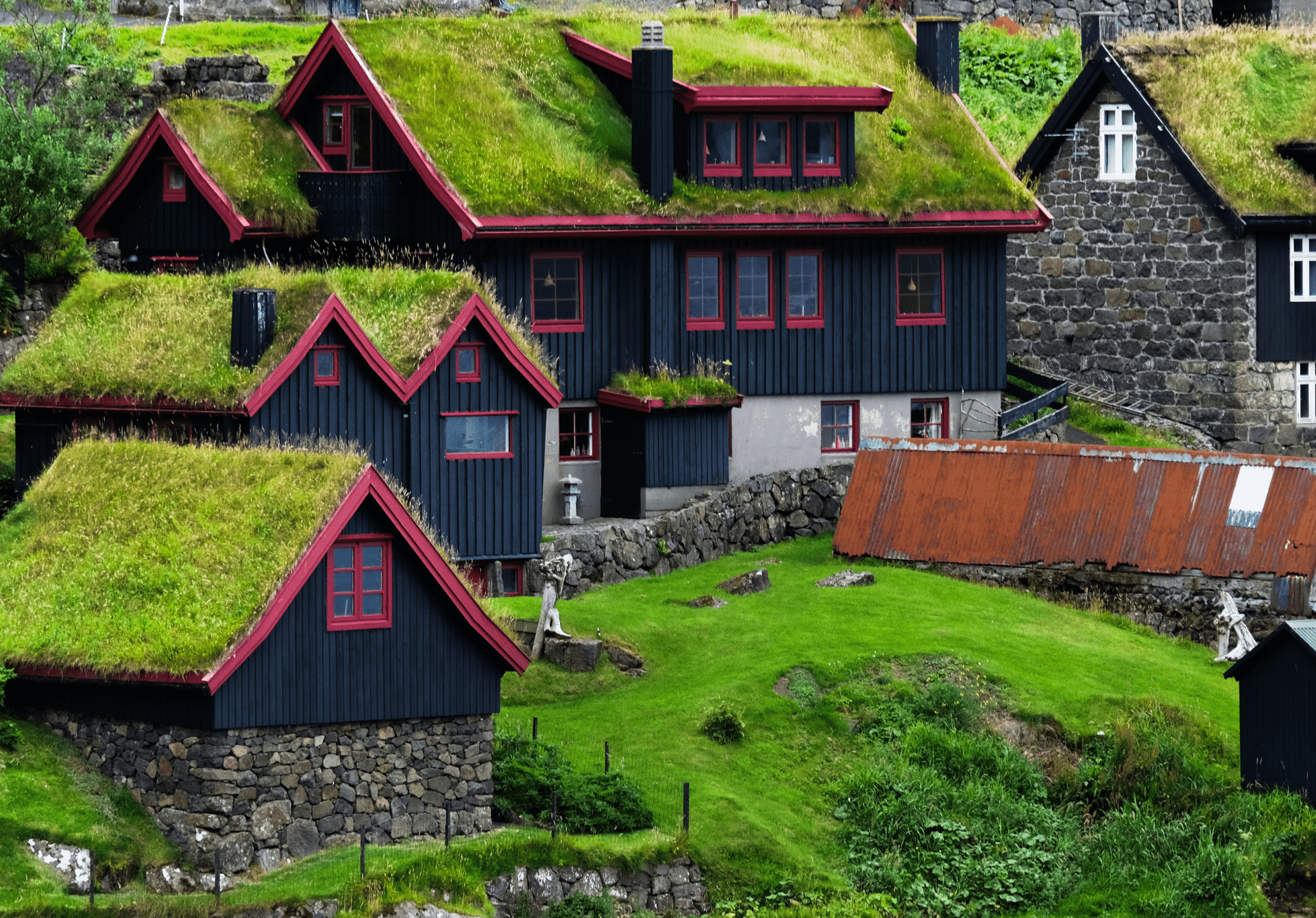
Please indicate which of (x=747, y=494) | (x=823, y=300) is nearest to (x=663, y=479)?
(x=747, y=494)

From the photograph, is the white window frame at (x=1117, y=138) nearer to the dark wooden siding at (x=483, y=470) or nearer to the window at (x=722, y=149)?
the window at (x=722, y=149)

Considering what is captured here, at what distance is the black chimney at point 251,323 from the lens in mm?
41344

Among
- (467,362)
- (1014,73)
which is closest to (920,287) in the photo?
(467,362)

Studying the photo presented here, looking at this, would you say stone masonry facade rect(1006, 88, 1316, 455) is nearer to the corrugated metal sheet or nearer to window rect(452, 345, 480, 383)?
the corrugated metal sheet

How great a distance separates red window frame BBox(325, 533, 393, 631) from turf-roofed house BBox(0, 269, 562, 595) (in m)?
6.20

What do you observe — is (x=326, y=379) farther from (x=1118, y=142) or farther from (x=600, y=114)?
(x=1118, y=142)

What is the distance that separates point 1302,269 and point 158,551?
99.7 feet

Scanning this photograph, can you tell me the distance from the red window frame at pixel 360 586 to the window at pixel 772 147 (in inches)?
757

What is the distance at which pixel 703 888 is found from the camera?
35.8 metres

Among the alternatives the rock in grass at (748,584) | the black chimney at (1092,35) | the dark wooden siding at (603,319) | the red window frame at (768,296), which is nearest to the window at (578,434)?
the dark wooden siding at (603,319)

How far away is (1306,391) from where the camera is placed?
192ft

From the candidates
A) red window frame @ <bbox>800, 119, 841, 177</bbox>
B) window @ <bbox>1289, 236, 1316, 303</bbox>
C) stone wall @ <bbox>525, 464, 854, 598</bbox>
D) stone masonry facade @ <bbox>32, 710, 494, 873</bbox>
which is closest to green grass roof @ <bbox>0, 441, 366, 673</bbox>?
stone masonry facade @ <bbox>32, 710, 494, 873</bbox>

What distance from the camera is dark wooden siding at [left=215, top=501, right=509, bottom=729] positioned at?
34.0 metres

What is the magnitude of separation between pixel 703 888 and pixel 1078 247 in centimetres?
2812
